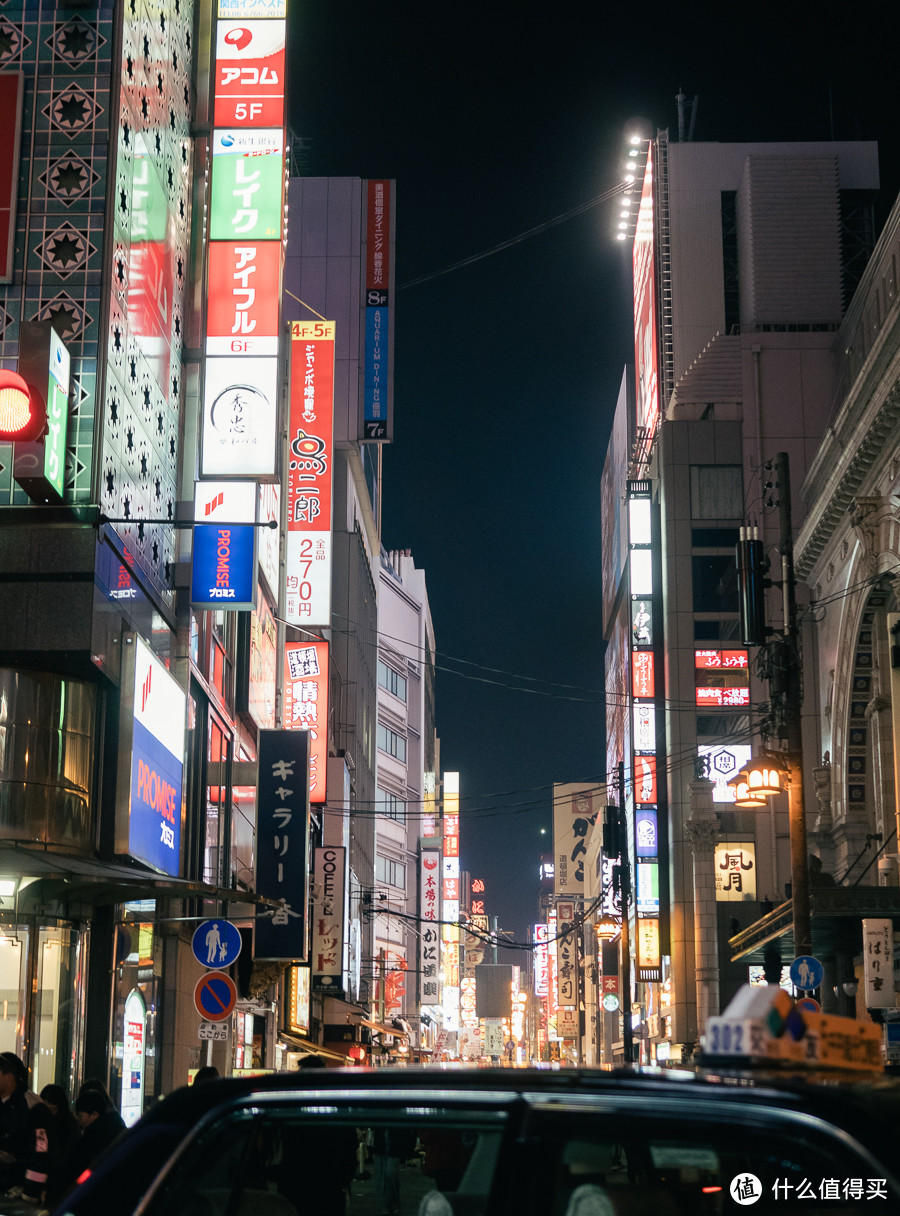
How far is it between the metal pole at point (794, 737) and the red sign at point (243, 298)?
777 cm

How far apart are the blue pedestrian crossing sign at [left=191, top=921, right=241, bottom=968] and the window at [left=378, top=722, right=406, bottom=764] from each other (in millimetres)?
75566

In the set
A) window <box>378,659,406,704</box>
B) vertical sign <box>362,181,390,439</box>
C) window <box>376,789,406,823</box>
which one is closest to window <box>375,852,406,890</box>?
window <box>376,789,406,823</box>

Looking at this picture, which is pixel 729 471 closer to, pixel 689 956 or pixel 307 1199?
pixel 689 956

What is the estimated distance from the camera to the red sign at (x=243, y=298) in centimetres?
2125

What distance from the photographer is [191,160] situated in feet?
78.6

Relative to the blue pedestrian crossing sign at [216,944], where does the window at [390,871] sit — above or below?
above

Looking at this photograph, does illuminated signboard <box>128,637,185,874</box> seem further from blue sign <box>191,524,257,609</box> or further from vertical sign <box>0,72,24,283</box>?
vertical sign <box>0,72,24,283</box>

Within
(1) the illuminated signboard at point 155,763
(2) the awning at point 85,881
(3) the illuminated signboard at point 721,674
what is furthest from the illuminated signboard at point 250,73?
(3) the illuminated signboard at point 721,674

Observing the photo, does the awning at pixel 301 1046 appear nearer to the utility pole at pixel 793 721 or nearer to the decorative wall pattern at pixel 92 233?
the utility pole at pixel 793 721

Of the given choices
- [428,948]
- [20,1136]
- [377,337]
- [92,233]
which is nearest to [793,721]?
[92,233]

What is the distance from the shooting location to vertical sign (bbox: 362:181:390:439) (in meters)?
67.6

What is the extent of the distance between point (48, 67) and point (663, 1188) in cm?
1818

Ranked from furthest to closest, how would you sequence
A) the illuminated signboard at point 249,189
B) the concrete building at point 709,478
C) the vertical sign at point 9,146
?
the concrete building at point 709,478
the illuminated signboard at point 249,189
the vertical sign at point 9,146

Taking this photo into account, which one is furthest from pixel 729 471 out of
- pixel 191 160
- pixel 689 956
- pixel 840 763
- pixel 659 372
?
pixel 191 160
